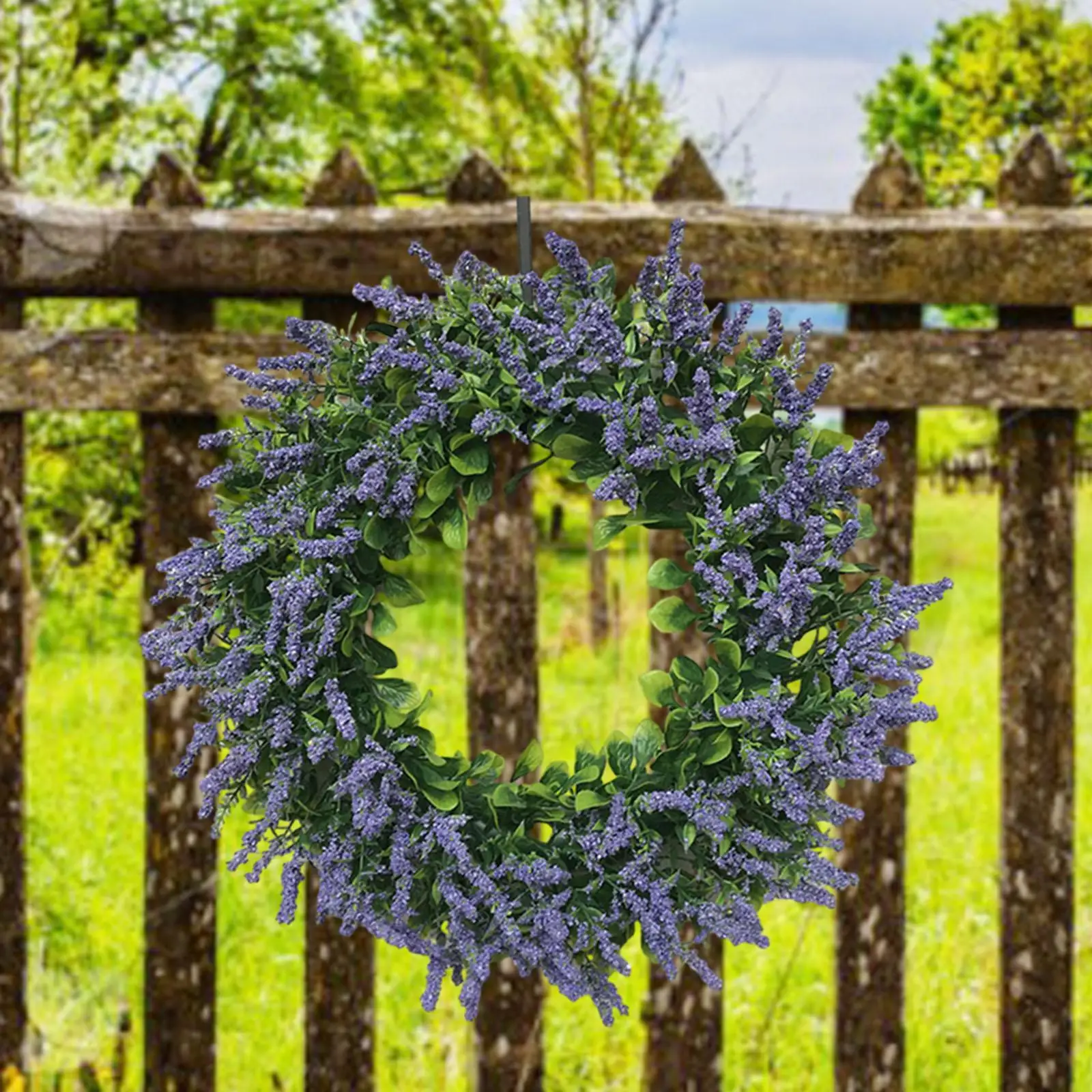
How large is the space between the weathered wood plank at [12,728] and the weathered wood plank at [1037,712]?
1542mm

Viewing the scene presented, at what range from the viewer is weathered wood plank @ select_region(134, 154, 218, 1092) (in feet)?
7.27

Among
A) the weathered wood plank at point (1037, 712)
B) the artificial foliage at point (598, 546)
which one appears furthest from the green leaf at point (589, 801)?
the weathered wood plank at point (1037, 712)

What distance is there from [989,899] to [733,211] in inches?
75.9

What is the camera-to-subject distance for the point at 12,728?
2283 millimetres

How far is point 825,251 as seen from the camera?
84.8 inches

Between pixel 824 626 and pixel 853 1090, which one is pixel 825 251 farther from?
pixel 853 1090

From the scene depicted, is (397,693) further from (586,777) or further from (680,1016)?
(680,1016)

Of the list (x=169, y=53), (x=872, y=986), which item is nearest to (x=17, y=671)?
(x=872, y=986)

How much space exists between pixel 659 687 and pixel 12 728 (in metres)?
1.27

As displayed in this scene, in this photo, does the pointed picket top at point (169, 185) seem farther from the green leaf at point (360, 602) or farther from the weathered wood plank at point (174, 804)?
the green leaf at point (360, 602)

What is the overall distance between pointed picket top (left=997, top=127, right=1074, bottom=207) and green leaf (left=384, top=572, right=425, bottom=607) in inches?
52.1

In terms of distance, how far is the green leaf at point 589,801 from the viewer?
1.39m

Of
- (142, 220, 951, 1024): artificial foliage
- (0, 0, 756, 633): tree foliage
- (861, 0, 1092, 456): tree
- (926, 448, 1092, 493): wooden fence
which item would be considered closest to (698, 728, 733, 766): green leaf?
(142, 220, 951, 1024): artificial foliage

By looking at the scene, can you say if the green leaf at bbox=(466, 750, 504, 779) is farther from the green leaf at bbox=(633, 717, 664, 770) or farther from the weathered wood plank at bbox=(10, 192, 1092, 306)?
the weathered wood plank at bbox=(10, 192, 1092, 306)
